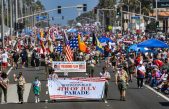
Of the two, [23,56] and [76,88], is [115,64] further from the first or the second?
[76,88]

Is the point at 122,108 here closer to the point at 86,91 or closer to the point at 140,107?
the point at 140,107

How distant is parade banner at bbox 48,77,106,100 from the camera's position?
2873 centimetres

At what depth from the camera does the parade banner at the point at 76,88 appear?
28.7m

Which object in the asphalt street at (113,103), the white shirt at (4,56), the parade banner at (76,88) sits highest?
the white shirt at (4,56)

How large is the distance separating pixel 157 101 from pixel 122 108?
2.97 metres

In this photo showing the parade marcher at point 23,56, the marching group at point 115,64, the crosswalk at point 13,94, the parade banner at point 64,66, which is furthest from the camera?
the parade marcher at point 23,56

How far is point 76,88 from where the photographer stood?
94.5 feet

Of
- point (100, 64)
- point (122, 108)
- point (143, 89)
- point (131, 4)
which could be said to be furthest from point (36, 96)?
point (131, 4)

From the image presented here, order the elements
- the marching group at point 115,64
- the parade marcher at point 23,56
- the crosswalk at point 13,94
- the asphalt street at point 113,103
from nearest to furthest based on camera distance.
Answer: the asphalt street at point 113,103, the marching group at point 115,64, the crosswalk at point 13,94, the parade marcher at point 23,56

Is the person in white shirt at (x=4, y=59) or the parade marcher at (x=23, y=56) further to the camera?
the parade marcher at (x=23, y=56)

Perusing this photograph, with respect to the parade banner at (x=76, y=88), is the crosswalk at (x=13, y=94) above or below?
below

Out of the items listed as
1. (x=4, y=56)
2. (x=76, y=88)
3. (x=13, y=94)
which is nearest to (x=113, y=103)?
(x=76, y=88)

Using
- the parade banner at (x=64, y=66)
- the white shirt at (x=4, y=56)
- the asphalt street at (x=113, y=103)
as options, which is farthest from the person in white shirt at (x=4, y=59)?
the asphalt street at (x=113, y=103)

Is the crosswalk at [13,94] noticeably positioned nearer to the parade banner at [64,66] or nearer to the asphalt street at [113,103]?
the asphalt street at [113,103]
